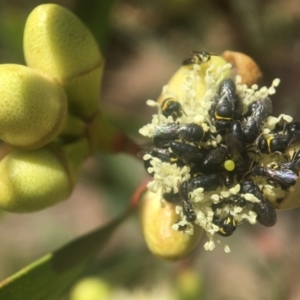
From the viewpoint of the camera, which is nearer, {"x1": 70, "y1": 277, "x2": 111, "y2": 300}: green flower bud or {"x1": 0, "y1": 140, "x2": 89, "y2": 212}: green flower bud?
{"x1": 0, "y1": 140, "x2": 89, "y2": 212}: green flower bud

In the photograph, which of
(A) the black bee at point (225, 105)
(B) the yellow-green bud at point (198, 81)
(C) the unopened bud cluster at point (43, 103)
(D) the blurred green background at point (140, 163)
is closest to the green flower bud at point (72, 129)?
(C) the unopened bud cluster at point (43, 103)

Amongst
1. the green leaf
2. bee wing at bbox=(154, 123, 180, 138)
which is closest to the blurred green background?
the green leaf

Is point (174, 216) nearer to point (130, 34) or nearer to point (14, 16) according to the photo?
point (14, 16)

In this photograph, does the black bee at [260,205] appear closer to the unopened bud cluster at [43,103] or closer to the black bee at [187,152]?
the black bee at [187,152]

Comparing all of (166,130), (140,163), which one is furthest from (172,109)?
(140,163)

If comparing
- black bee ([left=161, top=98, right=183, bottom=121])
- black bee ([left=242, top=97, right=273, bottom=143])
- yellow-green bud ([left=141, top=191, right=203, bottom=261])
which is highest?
black bee ([left=242, top=97, right=273, bottom=143])

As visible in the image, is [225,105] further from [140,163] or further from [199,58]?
[140,163]

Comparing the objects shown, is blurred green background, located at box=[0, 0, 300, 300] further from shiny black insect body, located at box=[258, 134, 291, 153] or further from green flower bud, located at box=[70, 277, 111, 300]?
shiny black insect body, located at box=[258, 134, 291, 153]
